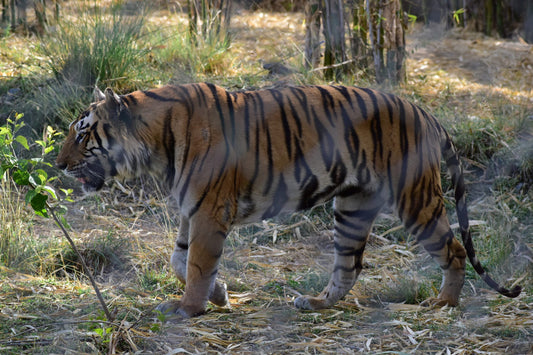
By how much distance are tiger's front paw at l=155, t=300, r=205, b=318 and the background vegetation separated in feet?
0.13

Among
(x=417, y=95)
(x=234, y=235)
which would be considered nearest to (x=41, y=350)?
(x=234, y=235)

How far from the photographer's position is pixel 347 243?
115 inches

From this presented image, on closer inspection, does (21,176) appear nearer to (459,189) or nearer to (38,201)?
(38,201)

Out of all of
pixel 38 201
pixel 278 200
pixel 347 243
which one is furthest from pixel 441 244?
pixel 38 201

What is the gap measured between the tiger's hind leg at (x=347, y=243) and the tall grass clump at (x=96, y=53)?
7.64 ft

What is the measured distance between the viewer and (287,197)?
271cm

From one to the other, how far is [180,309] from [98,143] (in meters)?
0.74

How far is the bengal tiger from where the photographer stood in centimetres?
258

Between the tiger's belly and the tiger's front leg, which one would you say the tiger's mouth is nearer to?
the tiger's front leg

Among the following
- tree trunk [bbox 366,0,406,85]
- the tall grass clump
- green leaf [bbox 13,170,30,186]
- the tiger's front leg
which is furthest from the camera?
tree trunk [bbox 366,0,406,85]

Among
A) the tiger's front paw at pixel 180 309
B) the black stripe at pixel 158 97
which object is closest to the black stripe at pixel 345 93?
the black stripe at pixel 158 97

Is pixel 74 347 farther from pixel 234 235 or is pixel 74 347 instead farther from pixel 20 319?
pixel 234 235

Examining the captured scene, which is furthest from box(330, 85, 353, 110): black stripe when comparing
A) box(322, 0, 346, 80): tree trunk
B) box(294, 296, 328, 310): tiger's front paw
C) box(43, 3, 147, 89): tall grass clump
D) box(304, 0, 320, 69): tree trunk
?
box(304, 0, 320, 69): tree trunk

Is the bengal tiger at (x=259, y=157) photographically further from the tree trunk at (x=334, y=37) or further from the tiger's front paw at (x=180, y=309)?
the tree trunk at (x=334, y=37)
